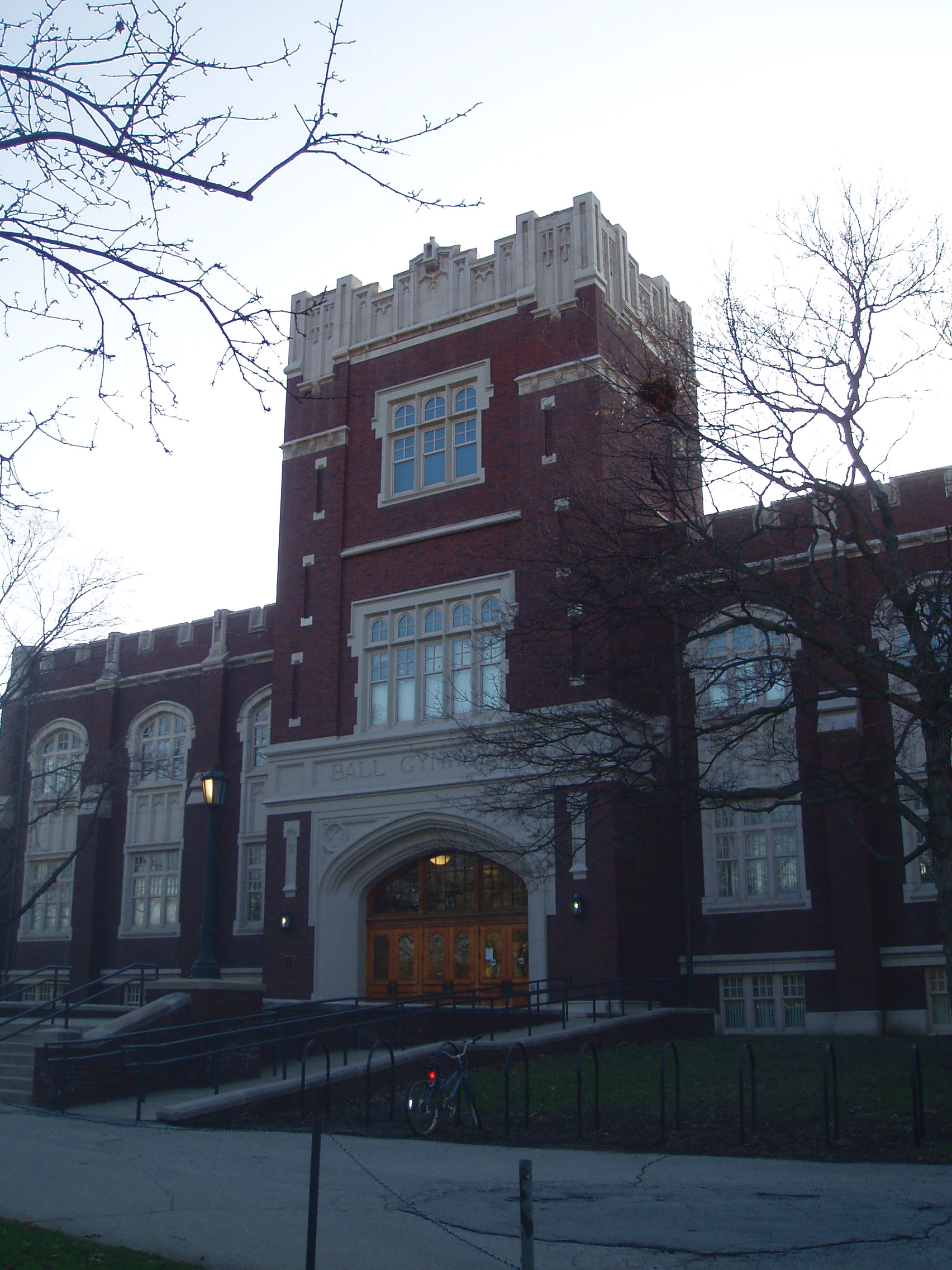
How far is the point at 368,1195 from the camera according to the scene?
9125 mm

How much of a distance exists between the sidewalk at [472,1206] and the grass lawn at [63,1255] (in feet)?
0.95

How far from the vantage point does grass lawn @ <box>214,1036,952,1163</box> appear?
11.2m

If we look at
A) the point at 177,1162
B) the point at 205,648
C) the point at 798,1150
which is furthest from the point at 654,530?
the point at 205,648

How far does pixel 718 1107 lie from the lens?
1318 cm

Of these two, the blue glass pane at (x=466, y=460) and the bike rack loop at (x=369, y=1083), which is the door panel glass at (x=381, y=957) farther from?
the bike rack loop at (x=369, y=1083)

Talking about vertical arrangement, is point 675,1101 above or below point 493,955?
below

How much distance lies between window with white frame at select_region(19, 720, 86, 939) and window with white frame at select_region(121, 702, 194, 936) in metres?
1.57

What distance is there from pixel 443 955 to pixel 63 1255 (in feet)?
58.5

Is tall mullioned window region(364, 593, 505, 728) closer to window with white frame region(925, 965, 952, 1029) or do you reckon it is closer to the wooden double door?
the wooden double door

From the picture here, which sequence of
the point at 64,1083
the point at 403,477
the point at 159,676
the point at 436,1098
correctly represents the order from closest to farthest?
the point at 436,1098 < the point at 64,1083 < the point at 403,477 < the point at 159,676

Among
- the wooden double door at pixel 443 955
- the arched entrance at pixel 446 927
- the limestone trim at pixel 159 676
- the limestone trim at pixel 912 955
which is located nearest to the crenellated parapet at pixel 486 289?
the limestone trim at pixel 159 676

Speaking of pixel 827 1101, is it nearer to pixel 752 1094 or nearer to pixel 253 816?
pixel 752 1094

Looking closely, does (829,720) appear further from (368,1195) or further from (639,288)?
(368,1195)

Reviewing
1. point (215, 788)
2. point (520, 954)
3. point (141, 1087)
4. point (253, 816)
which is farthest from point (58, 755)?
point (141, 1087)
